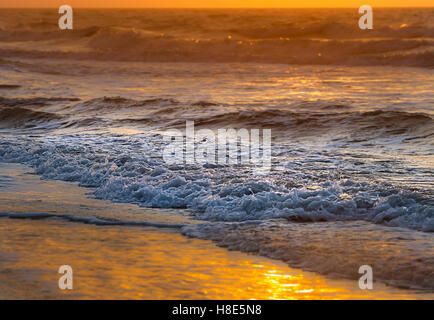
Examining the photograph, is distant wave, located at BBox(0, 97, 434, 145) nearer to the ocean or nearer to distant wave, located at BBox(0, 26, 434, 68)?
the ocean

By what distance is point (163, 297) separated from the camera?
15.0 feet

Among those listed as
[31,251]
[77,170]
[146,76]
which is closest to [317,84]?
[146,76]

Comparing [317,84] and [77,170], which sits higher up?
[317,84]

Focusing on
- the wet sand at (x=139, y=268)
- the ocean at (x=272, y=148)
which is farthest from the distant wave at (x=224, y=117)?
the wet sand at (x=139, y=268)

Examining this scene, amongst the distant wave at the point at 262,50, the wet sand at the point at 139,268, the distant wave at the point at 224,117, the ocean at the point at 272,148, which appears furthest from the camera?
the distant wave at the point at 262,50

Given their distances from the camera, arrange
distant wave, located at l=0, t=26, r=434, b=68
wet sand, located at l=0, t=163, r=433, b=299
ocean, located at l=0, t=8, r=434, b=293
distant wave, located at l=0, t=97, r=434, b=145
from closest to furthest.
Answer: wet sand, located at l=0, t=163, r=433, b=299, ocean, located at l=0, t=8, r=434, b=293, distant wave, located at l=0, t=97, r=434, b=145, distant wave, located at l=0, t=26, r=434, b=68

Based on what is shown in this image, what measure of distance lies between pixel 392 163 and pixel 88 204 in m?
4.34

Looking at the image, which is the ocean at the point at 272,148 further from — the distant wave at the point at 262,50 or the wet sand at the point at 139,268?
the distant wave at the point at 262,50

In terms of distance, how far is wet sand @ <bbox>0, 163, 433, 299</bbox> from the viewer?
183 inches

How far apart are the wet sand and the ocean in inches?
8.7

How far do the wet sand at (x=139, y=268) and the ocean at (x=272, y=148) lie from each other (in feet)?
0.72

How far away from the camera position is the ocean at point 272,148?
235 inches

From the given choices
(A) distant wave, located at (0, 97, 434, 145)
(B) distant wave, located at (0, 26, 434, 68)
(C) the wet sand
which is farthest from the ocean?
(B) distant wave, located at (0, 26, 434, 68)
